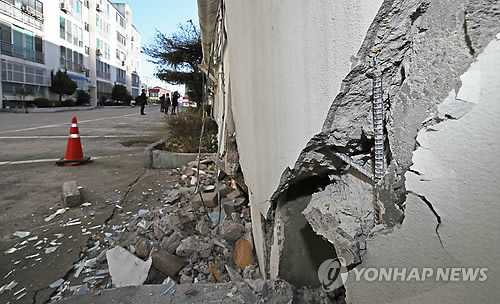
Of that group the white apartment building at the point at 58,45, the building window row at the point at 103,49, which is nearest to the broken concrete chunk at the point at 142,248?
the white apartment building at the point at 58,45

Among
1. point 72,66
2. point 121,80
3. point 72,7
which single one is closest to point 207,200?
point 72,66

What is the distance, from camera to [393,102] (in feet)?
2.84

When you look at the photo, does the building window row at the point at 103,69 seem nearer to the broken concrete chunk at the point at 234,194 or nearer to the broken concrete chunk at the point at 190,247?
the broken concrete chunk at the point at 234,194

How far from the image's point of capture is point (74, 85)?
30453mm

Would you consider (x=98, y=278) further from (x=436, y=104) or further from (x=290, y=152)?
(x=436, y=104)

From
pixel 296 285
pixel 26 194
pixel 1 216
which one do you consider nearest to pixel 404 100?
pixel 296 285

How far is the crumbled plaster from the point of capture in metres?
0.65

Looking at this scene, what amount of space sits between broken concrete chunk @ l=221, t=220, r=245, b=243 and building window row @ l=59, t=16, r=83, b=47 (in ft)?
119

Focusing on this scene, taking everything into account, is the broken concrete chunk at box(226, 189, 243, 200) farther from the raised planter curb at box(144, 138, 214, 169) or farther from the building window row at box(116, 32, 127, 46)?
the building window row at box(116, 32, 127, 46)

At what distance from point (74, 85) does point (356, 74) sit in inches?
1370

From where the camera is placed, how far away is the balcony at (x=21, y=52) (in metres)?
24.3

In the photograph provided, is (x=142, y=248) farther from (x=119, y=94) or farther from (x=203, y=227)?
(x=119, y=94)

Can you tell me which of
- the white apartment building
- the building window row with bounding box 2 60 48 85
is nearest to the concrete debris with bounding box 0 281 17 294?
the white apartment building

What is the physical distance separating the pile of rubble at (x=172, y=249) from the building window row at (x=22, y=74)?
27.8 m
